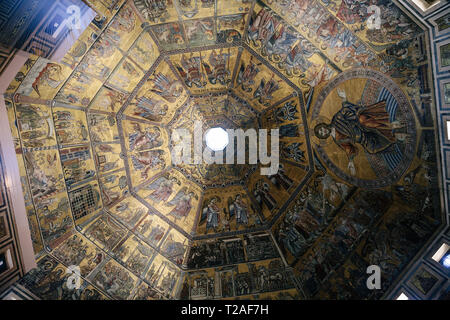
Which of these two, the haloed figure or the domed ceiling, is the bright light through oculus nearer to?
the domed ceiling

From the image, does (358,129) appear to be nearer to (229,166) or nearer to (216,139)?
(229,166)

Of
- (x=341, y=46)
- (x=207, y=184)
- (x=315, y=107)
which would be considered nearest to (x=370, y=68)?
(x=341, y=46)

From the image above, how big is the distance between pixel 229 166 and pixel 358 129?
566 cm

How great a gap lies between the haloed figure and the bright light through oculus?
14.7 feet

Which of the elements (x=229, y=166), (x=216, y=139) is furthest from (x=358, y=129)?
(x=216, y=139)

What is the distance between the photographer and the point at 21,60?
5.68m

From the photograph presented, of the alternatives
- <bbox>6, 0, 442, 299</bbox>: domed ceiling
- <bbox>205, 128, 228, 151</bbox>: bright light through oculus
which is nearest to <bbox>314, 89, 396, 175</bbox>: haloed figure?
<bbox>6, 0, 442, 299</bbox>: domed ceiling

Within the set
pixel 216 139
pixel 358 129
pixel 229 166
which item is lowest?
pixel 229 166

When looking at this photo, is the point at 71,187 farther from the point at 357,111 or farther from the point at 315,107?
the point at 357,111

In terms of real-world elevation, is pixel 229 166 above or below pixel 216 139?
below

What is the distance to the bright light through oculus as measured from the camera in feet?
39.2

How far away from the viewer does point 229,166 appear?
38.8ft

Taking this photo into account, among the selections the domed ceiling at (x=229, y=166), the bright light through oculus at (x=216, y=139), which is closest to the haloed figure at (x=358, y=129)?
the domed ceiling at (x=229, y=166)
